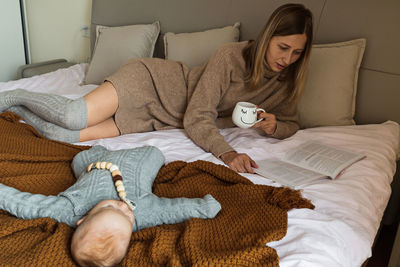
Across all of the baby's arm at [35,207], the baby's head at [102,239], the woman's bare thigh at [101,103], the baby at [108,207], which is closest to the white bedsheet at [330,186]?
the woman's bare thigh at [101,103]

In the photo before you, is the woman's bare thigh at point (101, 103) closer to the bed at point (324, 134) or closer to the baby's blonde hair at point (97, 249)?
the bed at point (324, 134)

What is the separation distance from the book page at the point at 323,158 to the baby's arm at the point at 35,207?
818 mm

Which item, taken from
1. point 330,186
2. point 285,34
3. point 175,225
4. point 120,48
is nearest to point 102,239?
point 175,225

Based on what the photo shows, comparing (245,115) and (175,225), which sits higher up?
(245,115)

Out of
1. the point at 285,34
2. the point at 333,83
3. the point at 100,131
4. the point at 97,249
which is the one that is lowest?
the point at 100,131

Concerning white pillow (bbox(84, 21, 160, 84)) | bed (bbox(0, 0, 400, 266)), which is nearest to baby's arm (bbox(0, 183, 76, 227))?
bed (bbox(0, 0, 400, 266))

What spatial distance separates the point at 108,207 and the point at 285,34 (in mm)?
995

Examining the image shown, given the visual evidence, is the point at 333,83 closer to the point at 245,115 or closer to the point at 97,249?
the point at 245,115

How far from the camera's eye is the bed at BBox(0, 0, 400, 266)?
0.83 m

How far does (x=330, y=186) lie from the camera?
1049 mm

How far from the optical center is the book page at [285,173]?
3.52 ft

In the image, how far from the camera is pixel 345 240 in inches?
32.5

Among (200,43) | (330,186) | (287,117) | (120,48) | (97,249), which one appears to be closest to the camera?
(97,249)

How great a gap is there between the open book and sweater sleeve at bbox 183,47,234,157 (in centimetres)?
27
